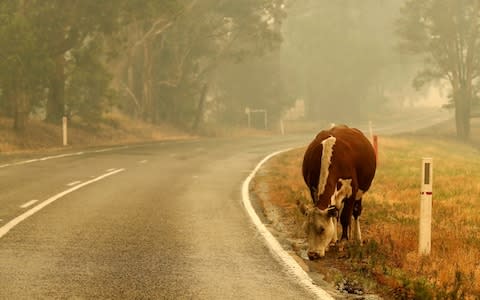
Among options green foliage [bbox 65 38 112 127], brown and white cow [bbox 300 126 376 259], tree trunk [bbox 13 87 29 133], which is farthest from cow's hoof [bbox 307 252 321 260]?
green foliage [bbox 65 38 112 127]

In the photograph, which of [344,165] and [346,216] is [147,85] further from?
[344,165]

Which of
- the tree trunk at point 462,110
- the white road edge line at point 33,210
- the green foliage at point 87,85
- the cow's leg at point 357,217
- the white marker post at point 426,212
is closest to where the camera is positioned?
the white marker post at point 426,212

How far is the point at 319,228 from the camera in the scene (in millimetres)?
8188

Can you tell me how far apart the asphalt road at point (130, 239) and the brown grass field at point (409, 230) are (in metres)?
1.06

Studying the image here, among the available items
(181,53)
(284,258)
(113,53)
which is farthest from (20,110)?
(284,258)

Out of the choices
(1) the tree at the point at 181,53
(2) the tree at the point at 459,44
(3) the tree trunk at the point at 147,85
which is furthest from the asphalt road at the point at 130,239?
(2) the tree at the point at 459,44

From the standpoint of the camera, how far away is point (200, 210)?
42.8ft

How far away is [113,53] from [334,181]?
2645 cm

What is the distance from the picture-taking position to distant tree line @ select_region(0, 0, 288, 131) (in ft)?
92.1

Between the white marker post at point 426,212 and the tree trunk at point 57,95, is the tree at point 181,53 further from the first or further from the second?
the white marker post at point 426,212

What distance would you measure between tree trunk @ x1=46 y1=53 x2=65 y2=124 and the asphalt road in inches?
503

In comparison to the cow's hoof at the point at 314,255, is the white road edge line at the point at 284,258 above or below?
below

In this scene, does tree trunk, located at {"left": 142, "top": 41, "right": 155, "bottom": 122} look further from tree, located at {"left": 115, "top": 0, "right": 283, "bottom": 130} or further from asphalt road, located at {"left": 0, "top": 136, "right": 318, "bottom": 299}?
asphalt road, located at {"left": 0, "top": 136, "right": 318, "bottom": 299}

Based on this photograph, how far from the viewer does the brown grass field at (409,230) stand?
748 centimetres
